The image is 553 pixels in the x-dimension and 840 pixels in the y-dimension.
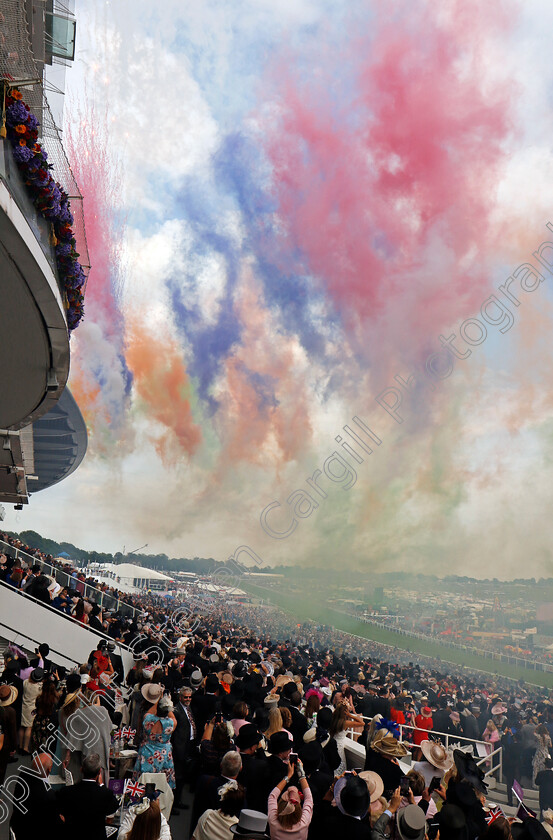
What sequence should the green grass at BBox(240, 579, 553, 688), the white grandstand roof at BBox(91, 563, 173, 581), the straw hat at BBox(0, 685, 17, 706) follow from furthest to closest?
1. the green grass at BBox(240, 579, 553, 688)
2. the white grandstand roof at BBox(91, 563, 173, 581)
3. the straw hat at BBox(0, 685, 17, 706)

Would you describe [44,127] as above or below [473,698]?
above

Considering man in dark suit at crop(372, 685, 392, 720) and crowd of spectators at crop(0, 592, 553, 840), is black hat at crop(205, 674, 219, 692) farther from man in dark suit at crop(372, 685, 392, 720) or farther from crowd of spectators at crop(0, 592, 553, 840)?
man in dark suit at crop(372, 685, 392, 720)

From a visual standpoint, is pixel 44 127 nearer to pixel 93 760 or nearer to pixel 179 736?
pixel 93 760

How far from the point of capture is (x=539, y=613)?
48.6 metres

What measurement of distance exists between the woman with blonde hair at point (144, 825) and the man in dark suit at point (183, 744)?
3088mm

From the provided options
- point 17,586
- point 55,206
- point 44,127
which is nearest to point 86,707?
point 55,206

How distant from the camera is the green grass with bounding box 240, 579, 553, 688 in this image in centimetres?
4588

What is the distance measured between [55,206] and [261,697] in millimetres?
7383

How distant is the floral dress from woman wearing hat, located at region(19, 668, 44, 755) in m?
3.07

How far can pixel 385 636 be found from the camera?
5928cm

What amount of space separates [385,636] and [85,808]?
6034cm

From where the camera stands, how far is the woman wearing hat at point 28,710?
8.45 metres

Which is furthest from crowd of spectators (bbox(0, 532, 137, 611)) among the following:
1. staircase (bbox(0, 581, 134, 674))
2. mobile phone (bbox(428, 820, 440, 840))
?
mobile phone (bbox(428, 820, 440, 840))

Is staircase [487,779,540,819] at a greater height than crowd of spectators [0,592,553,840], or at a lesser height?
lesser
